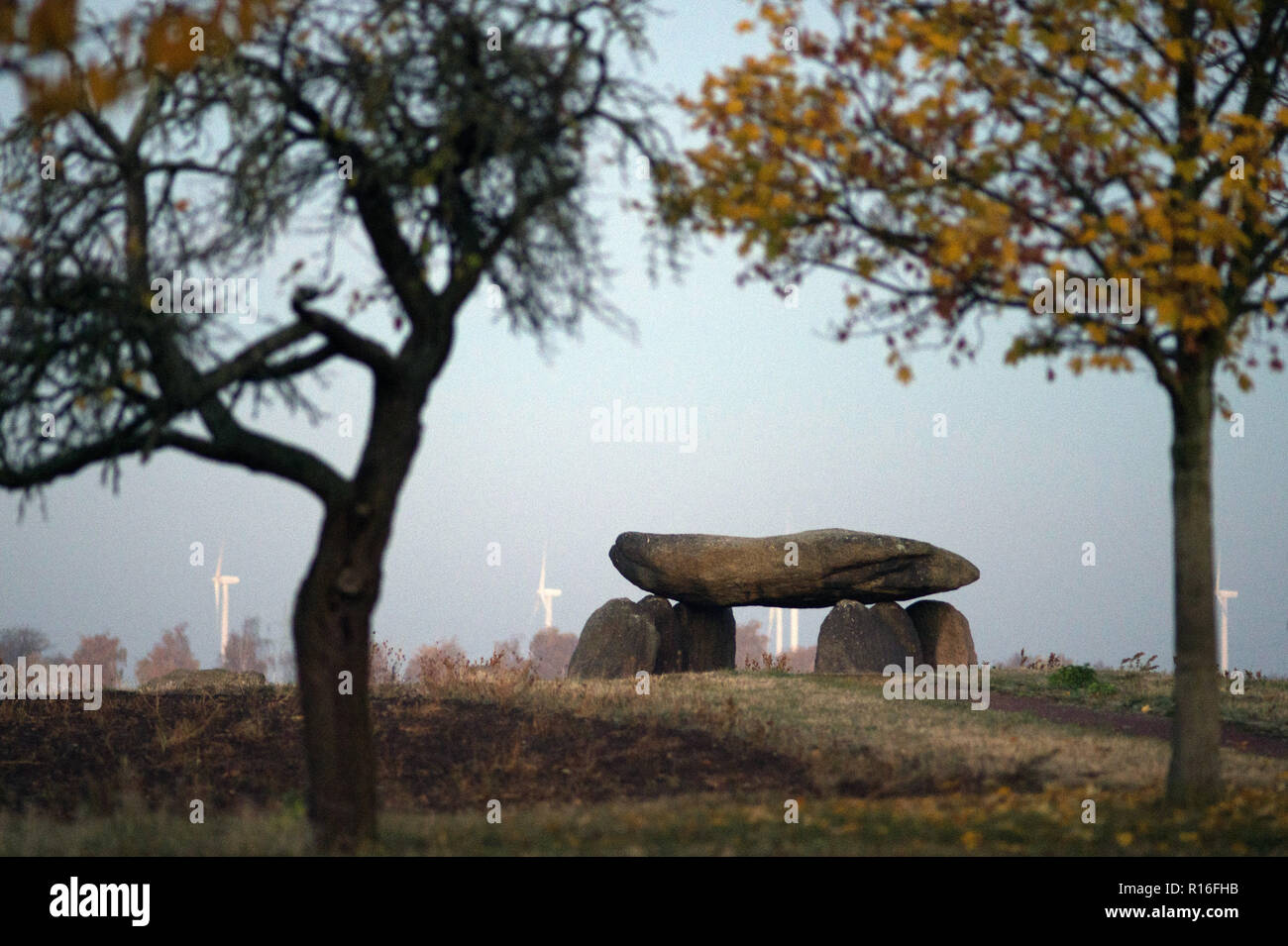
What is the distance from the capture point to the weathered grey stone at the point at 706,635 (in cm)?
2612

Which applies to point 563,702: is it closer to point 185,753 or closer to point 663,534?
point 185,753

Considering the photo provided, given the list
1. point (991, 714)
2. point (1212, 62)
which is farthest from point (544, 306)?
point (991, 714)

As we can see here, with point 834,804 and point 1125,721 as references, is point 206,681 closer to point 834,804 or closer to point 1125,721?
point 834,804

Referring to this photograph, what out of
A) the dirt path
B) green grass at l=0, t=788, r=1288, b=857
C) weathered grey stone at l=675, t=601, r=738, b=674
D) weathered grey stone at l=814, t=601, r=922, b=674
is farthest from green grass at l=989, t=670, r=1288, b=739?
green grass at l=0, t=788, r=1288, b=857

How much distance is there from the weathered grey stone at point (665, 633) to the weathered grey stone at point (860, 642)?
3.15 metres

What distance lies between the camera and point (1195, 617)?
10336 mm

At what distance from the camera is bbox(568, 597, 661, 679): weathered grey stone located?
79.7 feet

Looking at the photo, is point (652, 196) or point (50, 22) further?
point (652, 196)

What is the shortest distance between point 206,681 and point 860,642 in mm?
12199

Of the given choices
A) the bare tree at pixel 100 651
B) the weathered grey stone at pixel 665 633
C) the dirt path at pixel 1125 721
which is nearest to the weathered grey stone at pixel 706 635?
the weathered grey stone at pixel 665 633

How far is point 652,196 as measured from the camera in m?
10.7

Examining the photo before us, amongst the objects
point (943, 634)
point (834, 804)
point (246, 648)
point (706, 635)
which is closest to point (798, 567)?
point (706, 635)
